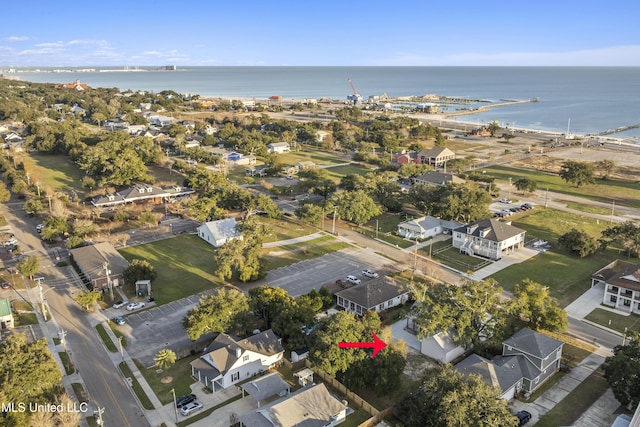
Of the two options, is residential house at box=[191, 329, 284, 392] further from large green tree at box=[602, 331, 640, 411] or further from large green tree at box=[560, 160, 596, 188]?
large green tree at box=[560, 160, 596, 188]

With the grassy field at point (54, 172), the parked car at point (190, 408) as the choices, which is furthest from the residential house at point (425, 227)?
the grassy field at point (54, 172)

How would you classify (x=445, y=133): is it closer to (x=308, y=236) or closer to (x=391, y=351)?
(x=308, y=236)

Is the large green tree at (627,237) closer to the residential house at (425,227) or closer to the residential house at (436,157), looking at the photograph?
the residential house at (425,227)

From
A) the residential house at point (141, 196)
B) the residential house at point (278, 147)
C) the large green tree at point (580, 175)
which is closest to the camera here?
the residential house at point (141, 196)

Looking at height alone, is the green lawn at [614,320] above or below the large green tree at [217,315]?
below

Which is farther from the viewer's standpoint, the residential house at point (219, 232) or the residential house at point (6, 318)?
the residential house at point (219, 232)

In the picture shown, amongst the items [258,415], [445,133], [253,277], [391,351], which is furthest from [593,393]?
[445,133]

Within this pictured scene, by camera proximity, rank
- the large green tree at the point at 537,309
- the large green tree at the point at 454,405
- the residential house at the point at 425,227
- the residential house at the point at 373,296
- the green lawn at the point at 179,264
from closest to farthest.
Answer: the large green tree at the point at 454,405, the large green tree at the point at 537,309, the residential house at the point at 373,296, the green lawn at the point at 179,264, the residential house at the point at 425,227

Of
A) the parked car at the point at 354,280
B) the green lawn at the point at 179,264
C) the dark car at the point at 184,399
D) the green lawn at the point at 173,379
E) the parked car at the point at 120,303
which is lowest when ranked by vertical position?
the green lawn at the point at 173,379

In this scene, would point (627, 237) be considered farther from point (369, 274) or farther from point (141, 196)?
point (141, 196)
